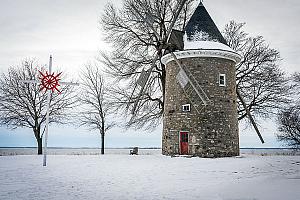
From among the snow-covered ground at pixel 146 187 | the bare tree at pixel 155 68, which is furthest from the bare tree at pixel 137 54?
the snow-covered ground at pixel 146 187

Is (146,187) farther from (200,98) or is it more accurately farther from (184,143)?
(184,143)

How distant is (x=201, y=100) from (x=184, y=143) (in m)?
3.57

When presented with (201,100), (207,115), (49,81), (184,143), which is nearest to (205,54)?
(201,100)

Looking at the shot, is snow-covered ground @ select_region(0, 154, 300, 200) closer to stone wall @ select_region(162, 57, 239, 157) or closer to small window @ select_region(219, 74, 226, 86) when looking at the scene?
stone wall @ select_region(162, 57, 239, 157)

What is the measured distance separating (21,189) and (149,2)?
2106 cm

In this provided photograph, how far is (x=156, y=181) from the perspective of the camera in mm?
9859

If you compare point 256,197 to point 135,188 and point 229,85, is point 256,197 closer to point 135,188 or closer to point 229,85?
point 135,188

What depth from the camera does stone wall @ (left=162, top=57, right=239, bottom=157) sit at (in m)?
20.0

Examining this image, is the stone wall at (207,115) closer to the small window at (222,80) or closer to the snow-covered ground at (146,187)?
the small window at (222,80)

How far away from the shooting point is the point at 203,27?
22609 millimetres

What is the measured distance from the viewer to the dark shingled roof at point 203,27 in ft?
72.9

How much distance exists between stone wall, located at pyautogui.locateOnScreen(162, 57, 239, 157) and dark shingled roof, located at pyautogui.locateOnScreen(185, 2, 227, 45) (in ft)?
7.36

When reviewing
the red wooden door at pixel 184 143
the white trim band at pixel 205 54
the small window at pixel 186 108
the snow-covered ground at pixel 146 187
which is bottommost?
the snow-covered ground at pixel 146 187

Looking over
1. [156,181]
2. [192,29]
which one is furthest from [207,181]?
[192,29]
